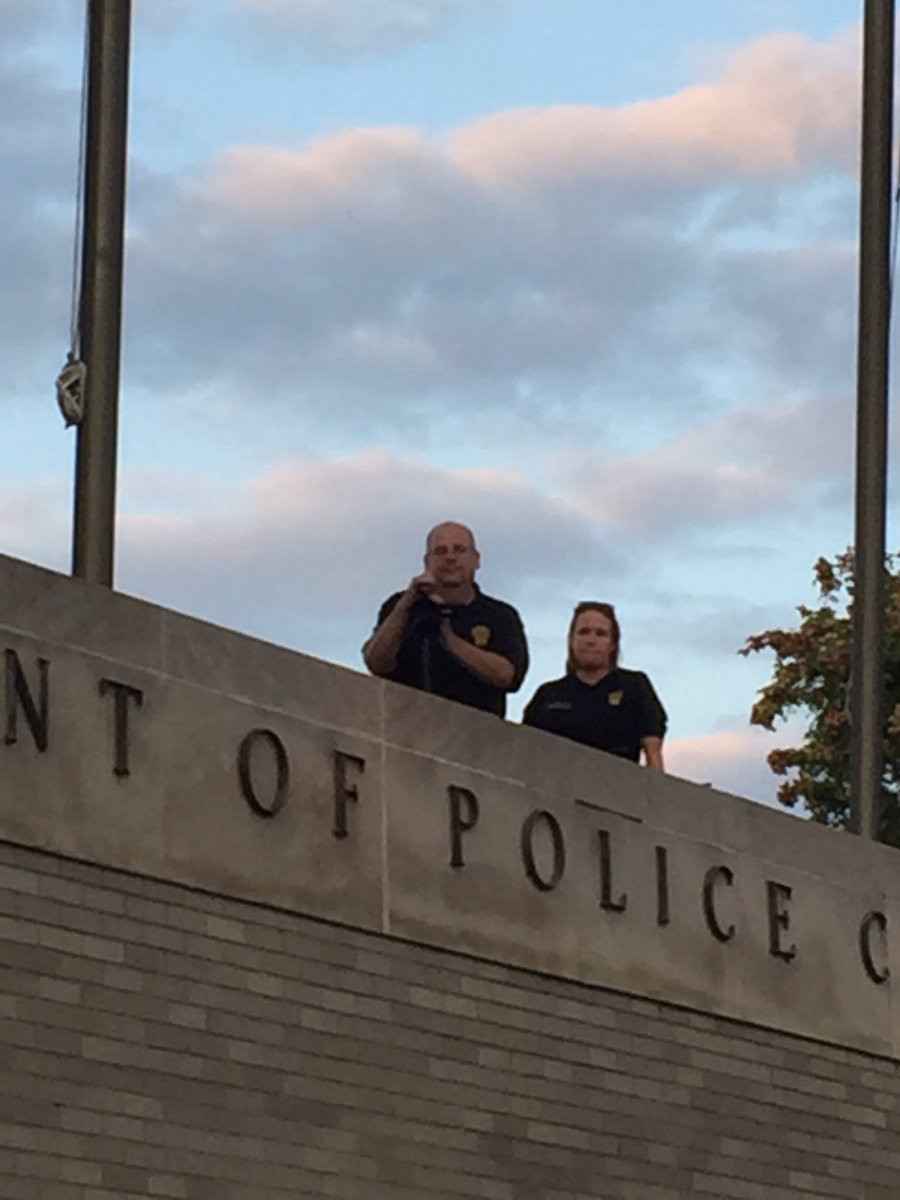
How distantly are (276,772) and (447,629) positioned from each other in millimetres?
1378

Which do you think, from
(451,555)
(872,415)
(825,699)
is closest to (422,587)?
(451,555)

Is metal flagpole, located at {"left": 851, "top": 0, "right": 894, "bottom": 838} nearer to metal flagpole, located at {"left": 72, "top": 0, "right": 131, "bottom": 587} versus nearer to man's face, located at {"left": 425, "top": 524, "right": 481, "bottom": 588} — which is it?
man's face, located at {"left": 425, "top": 524, "right": 481, "bottom": 588}

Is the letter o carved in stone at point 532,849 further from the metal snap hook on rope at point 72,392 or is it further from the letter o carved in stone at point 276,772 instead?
the metal snap hook on rope at point 72,392

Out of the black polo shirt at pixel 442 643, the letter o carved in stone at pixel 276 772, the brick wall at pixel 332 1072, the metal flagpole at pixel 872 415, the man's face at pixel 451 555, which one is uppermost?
the metal flagpole at pixel 872 415

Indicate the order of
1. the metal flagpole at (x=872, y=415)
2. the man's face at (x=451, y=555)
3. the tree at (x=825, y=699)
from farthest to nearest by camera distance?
the tree at (x=825, y=699)
the metal flagpole at (x=872, y=415)
the man's face at (x=451, y=555)

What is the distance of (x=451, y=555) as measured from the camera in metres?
13.6

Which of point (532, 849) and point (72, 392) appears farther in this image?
point (532, 849)

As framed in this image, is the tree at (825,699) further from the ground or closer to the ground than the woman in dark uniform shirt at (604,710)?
further from the ground

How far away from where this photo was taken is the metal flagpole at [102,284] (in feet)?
41.6

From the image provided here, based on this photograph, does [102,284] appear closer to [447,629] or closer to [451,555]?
[451,555]

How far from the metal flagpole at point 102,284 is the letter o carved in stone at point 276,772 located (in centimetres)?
79

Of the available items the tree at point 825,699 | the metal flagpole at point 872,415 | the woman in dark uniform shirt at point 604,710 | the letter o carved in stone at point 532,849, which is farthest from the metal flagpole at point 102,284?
the tree at point 825,699

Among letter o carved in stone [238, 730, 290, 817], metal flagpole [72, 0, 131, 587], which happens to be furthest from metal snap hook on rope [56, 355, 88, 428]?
letter o carved in stone [238, 730, 290, 817]

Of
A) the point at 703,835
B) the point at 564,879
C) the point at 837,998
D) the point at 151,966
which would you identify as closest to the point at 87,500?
the point at 151,966
